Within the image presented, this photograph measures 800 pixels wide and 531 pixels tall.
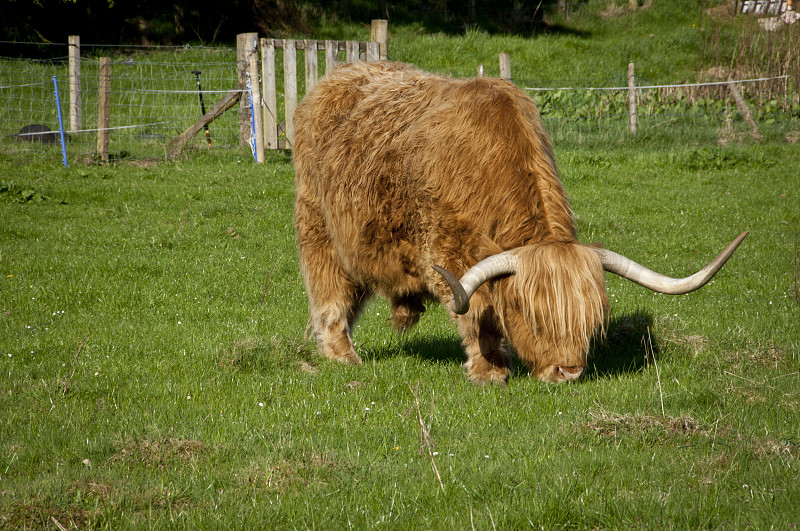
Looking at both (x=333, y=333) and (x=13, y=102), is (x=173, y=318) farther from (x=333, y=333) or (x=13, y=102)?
(x=13, y=102)

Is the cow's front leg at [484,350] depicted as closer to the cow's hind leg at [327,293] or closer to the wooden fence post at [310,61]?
the cow's hind leg at [327,293]

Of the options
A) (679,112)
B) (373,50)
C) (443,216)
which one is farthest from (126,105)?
(443,216)

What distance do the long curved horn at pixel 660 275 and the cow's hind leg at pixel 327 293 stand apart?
216 centimetres

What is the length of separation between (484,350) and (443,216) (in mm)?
968

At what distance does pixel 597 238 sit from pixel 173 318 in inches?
215

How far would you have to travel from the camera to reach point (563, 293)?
174 inches

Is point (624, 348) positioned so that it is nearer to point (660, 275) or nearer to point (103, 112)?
point (660, 275)

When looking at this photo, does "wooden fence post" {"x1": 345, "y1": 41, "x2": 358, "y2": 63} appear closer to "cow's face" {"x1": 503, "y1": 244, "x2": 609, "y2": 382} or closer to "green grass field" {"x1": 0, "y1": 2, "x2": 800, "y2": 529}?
"green grass field" {"x1": 0, "y1": 2, "x2": 800, "y2": 529}

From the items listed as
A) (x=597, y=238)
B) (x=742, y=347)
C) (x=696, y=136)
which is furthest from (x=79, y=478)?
(x=696, y=136)

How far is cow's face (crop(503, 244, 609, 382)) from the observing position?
4.42m

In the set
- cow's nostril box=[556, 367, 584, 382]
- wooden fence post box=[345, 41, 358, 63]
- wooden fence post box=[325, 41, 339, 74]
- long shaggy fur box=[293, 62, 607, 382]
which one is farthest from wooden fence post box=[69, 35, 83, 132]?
cow's nostril box=[556, 367, 584, 382]

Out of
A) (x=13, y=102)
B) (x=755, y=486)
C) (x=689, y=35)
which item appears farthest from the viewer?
(x=689, y=35)

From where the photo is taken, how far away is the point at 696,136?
15094 mm

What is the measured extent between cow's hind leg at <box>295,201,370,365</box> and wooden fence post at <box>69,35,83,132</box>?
32.4ft
